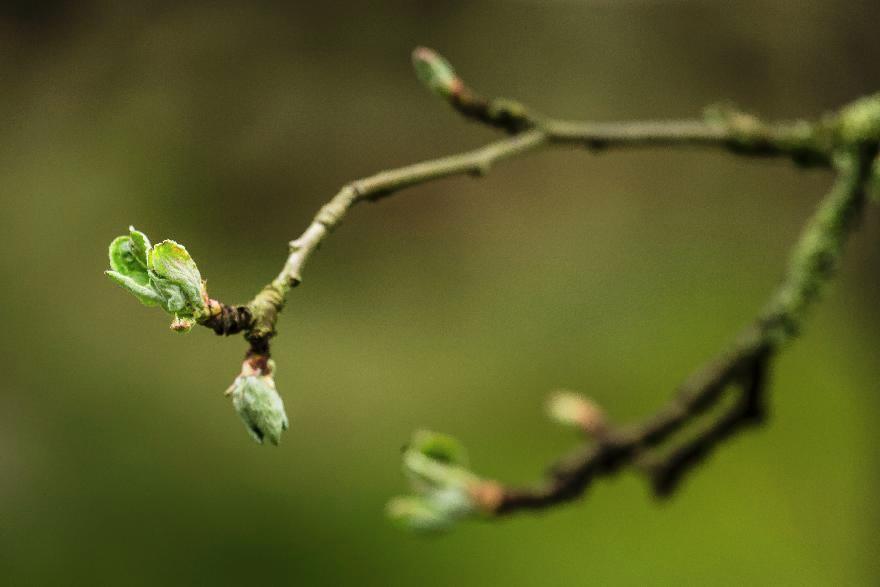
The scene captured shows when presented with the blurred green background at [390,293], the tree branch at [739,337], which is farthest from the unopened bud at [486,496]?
the blurred green background at [390,293]

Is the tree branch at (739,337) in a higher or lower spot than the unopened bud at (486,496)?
higher

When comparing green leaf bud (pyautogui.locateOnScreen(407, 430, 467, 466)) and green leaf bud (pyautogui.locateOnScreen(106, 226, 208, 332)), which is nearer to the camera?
green leaf bud (pyautogui.locateOnScreen(106, 226, 208, 332))

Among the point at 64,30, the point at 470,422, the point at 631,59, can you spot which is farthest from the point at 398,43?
the point at 470,422

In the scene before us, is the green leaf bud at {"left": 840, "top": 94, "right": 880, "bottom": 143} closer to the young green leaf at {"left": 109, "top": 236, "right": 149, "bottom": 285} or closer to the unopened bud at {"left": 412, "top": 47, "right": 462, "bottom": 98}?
the unopened bud at {"left": 412, "top": 47, "right": 462, "bottom": 98}

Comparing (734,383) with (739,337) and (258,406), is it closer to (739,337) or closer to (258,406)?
(739,337)

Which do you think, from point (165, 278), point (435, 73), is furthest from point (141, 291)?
point (435, 73)

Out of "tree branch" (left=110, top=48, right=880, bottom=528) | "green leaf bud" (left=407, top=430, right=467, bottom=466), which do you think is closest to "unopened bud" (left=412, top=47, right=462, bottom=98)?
"tree branch" (left=110, top=48, right=880, bottom=528)

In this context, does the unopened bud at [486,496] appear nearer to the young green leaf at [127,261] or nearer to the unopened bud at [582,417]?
the unopened bud at [582,417]

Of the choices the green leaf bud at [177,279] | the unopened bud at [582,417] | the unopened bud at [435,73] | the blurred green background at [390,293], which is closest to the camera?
the green leaf bud at [177,279]
